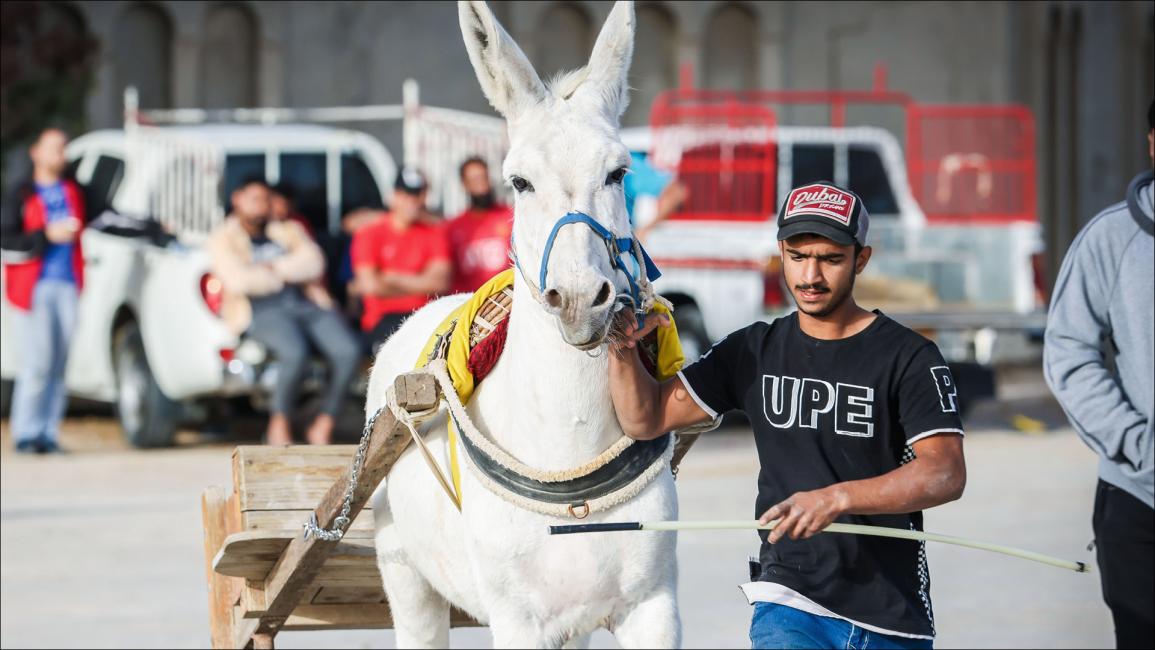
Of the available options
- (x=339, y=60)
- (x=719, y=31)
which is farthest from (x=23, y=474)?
(x=719, y=31)

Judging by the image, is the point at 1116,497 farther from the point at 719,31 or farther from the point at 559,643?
the point at 719,31

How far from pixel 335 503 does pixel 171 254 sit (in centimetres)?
874

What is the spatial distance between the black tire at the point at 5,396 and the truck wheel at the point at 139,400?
283 cm

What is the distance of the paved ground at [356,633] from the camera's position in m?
7.34

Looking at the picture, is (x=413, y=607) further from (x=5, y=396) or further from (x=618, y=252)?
(x=5, y=396)

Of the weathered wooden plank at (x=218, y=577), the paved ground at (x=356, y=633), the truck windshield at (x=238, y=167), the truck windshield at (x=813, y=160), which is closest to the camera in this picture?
the weathered wooden plank at (x=218, y=577)

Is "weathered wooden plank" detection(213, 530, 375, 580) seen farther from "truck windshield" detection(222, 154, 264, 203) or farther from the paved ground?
"truck windshield" detection(222, 154, 264, 203)

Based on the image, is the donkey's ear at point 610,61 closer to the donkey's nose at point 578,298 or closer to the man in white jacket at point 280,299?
the donkey's nose at point 578,298

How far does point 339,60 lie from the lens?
78.0ft

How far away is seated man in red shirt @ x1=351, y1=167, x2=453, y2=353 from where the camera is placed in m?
11.7

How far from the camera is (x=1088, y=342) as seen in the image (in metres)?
4.50

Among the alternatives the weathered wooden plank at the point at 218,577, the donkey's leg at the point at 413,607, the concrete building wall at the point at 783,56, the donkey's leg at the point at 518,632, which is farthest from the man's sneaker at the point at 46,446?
the donkey's leg at the point at 518,632

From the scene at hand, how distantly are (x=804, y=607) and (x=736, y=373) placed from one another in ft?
1.79

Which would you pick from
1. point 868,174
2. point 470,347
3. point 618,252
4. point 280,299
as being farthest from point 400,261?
point 618,252
